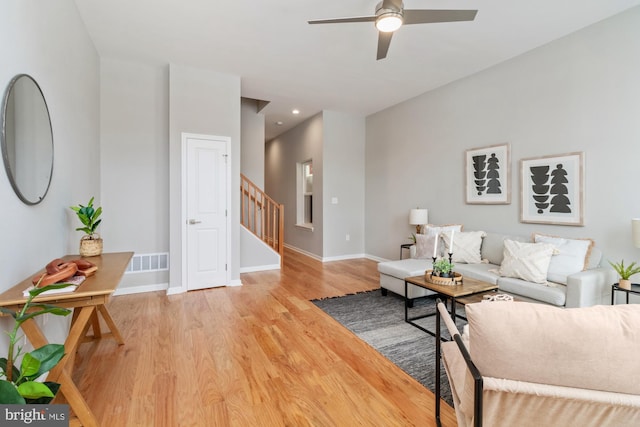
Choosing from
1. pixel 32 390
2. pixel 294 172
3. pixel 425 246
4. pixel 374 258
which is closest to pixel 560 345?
pixel 32 390

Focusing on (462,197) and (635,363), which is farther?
(462,197)

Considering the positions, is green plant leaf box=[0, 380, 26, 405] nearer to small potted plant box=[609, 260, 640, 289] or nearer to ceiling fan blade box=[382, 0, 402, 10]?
ceiling fan blade box=[382, 0, 402, 10]

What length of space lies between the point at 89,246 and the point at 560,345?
121 inches

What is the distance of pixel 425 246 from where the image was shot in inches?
161

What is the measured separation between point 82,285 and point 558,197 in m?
4.36

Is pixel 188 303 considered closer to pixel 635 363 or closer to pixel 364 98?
pixel 635 363

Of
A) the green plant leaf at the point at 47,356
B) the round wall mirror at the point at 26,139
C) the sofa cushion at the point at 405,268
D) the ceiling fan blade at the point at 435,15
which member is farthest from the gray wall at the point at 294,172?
the green plant leaf at the point at 47,356

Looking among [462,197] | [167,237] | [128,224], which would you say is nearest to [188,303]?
[167,237]

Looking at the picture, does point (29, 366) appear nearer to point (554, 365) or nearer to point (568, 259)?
point (554, 365)

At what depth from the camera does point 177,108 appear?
3916mm

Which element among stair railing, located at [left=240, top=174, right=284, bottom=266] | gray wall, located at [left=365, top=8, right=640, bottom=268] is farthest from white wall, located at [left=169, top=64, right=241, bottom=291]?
gray wall, located at [left=365, top=8, right=640, bottom=268]

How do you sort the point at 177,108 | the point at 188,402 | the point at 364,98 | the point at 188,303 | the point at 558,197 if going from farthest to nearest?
the point at 364,98 → the point at 177,108 → the point at 188,303 → the point at 558,197 → the point at 188,402

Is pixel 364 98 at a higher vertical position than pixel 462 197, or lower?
higher

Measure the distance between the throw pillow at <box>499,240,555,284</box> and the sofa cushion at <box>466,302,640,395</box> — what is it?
2275 mm
